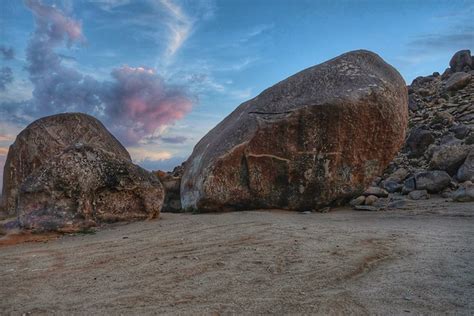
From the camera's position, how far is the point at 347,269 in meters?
4.29

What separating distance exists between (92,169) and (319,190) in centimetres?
433

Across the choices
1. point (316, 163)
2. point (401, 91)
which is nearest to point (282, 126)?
point (316, 163)

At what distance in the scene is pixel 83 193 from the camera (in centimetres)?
750

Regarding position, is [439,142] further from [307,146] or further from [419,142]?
[307,146]

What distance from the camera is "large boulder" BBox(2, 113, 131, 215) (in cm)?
1120

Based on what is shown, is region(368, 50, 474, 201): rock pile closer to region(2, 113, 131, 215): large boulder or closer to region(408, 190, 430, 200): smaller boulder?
region(408, 190, 430, 200): smaller boulder

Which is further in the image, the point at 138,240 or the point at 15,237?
the point at 15,237

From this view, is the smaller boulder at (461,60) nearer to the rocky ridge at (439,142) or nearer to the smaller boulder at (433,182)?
the rocky ridge at (439,142)

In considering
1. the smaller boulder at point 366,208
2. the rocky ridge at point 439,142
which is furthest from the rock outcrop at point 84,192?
the rocky ridge at point 439,142

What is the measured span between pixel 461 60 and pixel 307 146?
20.7 meters

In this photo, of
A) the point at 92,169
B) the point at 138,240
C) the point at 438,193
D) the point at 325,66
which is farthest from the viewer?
the point at 438,193

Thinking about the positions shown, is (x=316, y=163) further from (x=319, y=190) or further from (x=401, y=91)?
(x=401, y=91)

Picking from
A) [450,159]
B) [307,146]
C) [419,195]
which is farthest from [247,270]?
[450,159]

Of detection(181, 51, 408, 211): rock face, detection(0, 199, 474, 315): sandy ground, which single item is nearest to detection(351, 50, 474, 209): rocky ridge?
detection(181, 51, 408, 211): rock face
